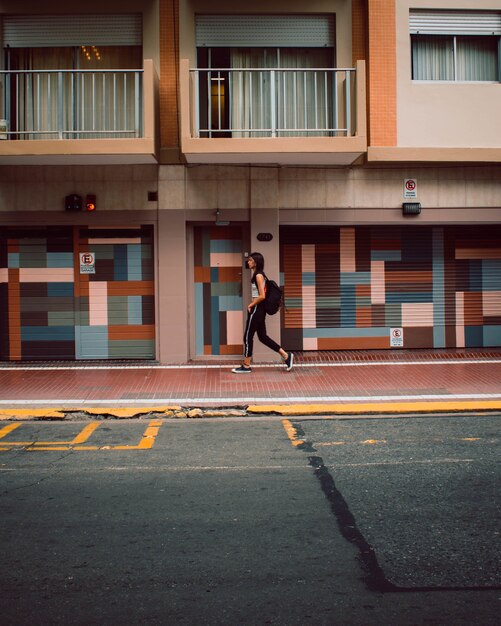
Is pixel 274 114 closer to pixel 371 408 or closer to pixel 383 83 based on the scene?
pixel 383 83

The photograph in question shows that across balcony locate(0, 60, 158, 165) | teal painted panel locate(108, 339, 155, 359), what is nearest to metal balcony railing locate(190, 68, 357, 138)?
balcony locate(0, 60, 158, 165)

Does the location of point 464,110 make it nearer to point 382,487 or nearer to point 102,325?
point 102,325

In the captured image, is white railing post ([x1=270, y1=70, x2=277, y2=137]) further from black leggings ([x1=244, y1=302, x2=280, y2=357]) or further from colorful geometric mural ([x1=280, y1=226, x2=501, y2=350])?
black leggings ([x1=244, y1=302, x2=280, y2=357])

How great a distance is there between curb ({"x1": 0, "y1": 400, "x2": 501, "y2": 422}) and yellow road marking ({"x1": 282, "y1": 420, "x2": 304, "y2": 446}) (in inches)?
21.4

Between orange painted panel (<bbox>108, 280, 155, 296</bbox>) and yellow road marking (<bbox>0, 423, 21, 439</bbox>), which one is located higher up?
orange painted panel (<bbox>108, 280, 155, 296</bbox>)

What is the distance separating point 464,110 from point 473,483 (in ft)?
30.2

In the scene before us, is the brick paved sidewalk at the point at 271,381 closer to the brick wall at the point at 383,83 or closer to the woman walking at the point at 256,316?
the woman walking at the point at 256,316

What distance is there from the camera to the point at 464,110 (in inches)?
522

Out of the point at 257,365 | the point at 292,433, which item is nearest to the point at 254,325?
the point at 257,365

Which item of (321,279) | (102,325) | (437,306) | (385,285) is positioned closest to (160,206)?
(102,325)

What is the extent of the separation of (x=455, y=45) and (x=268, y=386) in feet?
24.8

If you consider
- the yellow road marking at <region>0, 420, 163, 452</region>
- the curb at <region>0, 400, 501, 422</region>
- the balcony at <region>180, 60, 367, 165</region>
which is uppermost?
the balcony at <region>180, 60, 367, 165</region>

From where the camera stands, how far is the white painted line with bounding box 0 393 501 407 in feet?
31.4

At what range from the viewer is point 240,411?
9133 mm
